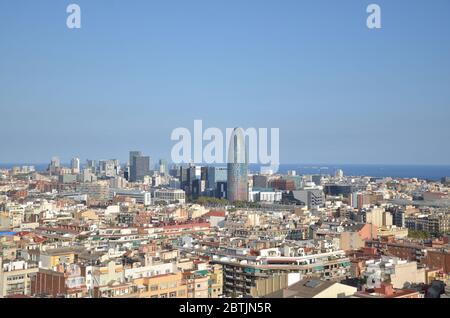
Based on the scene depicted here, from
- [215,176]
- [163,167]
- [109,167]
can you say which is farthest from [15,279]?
[109,167]

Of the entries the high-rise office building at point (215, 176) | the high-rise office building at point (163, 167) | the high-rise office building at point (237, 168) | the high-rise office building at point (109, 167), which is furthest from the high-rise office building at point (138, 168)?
the high-rise office building at point (237, 168)

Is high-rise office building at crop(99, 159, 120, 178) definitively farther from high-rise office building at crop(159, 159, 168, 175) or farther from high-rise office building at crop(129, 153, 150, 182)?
high-rise office building at crop(159, 159, 168, 175)

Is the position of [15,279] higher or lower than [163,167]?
lower

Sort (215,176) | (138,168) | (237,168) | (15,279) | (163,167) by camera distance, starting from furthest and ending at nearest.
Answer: (163,167) → (138,168) → (215,176) → (237,168) → (15,279)

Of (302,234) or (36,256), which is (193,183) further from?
(36,256)

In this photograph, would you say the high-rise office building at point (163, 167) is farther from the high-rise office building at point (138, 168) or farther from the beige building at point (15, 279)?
the beige building at point (15, 279)

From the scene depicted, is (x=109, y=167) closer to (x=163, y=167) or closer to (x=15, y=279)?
(x=163, y=167)

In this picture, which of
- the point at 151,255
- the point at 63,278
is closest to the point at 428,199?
the point at 151,255
